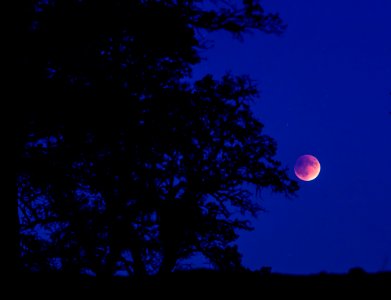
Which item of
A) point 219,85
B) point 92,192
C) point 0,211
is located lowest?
point 0,211

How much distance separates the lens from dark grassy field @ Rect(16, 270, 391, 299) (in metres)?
6.40

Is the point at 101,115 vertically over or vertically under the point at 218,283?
over

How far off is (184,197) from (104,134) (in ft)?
26.2

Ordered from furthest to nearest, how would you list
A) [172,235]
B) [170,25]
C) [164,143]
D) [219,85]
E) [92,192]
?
1. [219,85]
2. [172,235]
3. [92,192]
4. [164,143]
5. [170,25]

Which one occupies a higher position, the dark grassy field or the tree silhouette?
the tree silhouette

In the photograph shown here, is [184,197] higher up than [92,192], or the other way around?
[184,197]

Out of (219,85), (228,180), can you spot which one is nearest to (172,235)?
(228,180)

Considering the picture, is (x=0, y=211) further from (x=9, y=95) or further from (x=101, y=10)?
(x=101, y=10)

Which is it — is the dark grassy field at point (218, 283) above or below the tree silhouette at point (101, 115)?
below

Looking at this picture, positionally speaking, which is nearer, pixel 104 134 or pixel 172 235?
pixel 104 134

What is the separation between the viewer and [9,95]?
7312mm

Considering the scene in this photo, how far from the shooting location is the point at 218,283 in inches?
270

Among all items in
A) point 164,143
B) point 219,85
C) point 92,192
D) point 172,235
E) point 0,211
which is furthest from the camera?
point 219,85

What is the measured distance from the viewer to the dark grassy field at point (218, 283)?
6.40m
